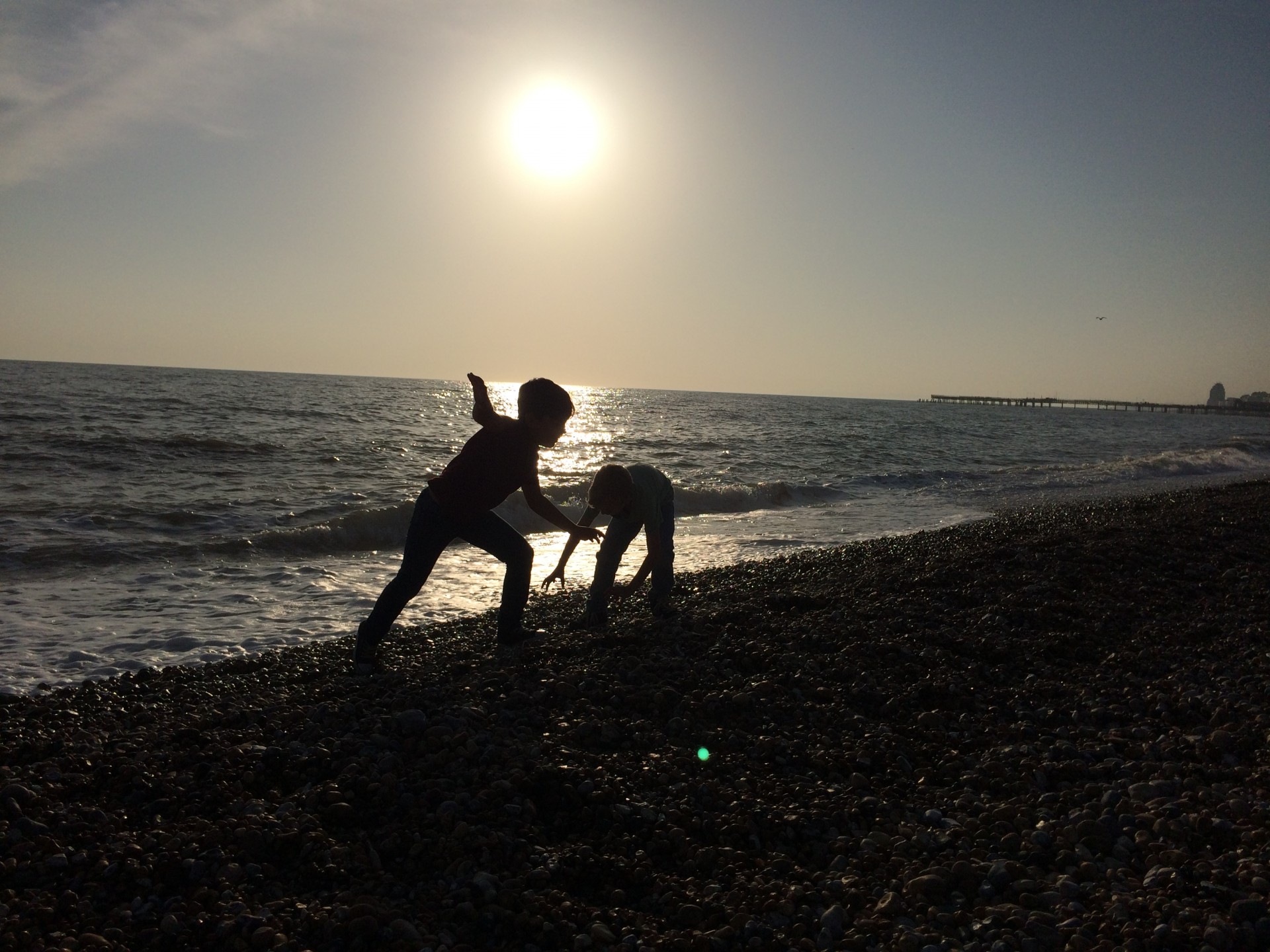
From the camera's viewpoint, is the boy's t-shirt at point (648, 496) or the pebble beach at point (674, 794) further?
the boy's t-shirt at point (648, 496)

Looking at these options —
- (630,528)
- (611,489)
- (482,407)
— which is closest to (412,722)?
(482,407)

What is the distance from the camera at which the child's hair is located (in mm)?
5336

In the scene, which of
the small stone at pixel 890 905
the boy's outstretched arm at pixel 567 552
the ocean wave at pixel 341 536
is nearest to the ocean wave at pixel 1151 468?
the ocean wave at pixel 341 536

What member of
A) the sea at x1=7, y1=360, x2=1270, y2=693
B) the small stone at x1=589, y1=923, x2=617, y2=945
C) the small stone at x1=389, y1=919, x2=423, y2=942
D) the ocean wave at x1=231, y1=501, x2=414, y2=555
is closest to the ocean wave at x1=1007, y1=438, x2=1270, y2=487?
the sea at x1=7, y1=360, x2=1270, y2=693

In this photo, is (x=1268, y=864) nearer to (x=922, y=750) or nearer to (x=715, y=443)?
(x=922, y=750)

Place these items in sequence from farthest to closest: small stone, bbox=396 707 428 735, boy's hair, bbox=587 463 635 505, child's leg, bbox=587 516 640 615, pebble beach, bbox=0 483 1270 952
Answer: child's leg, bbox=587 516 640 615 < boy's hair, bbox=587 463 635 505 < small stone, bbox=396 707 428 735 < pebble beach, bbox=0 483 1270 952

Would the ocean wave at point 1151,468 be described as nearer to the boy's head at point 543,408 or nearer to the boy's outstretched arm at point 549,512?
the boy's outstretched arm at point 549,512

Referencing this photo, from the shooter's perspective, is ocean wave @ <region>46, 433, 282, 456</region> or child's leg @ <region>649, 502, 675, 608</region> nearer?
child's leg @ <region>649, 502, 675, 608</region>

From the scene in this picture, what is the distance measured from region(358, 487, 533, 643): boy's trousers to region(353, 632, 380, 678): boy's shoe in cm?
5

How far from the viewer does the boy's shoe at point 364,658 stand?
554cm

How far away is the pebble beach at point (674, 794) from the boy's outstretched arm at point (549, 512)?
Answer: 922mm

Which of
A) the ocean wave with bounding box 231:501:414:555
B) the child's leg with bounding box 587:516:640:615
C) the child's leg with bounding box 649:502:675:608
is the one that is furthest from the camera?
the ocean wave with bounding box 231:501:414:555

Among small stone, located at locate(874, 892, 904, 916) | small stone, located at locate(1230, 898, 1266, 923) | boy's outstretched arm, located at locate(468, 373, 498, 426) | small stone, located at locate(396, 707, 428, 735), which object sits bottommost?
small stone, located at locate(874, 892, 904, 916)

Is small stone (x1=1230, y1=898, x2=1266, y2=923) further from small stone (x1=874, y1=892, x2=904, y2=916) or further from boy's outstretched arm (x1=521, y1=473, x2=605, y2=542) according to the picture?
boy's outstretched arm (x1=521, y1=473, x2=605, y2=542)
